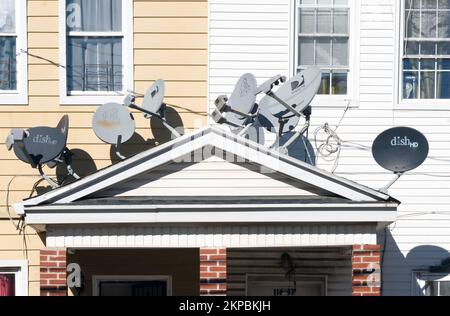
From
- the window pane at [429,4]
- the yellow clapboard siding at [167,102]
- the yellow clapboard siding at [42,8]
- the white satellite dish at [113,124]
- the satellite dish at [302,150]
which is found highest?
the window pane at [429,4]

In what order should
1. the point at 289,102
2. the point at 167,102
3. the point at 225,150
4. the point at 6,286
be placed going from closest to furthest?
the point at 225,150 < the point at 289,102 < the point at 6,286 < the point at 167,102

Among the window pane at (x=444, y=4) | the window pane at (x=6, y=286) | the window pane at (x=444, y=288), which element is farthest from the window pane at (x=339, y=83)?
the window pane at (x=6, y=286)

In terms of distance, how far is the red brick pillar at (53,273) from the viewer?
11.1m

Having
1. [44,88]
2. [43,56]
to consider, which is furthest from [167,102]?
[43,56]

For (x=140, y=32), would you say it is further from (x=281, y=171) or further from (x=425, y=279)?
(x=425, y=279)

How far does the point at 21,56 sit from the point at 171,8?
219cm

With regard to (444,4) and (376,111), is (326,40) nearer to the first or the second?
(376,111)

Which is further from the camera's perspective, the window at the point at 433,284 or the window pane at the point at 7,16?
the window pane at the point at 7,16

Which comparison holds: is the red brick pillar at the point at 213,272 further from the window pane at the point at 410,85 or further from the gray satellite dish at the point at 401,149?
the window pane at the point at 410,85

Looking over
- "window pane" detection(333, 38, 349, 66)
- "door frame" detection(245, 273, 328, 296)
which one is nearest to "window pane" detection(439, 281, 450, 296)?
"door frame" detection(245, 273, 328, 296)

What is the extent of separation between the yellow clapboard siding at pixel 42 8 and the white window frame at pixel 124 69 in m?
0.09

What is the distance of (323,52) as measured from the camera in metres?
13.2

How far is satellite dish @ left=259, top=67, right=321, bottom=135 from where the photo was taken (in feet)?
39.3

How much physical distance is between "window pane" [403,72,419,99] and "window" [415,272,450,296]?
98.4 inches
